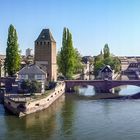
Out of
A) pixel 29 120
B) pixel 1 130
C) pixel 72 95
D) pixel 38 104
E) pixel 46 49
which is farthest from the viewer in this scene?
pixel 46 49

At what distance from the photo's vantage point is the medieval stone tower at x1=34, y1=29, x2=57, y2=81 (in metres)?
70.9

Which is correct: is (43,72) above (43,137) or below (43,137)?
above

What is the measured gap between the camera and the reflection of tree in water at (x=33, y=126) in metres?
34.6

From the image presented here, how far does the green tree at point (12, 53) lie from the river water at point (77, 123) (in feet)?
54.1

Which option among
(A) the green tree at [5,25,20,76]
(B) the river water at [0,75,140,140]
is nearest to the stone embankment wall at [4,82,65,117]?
(B) the river water at [0,75,140,140]

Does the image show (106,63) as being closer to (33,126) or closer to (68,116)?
(68,116)

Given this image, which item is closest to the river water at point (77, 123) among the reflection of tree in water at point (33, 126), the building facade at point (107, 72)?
the reflection of tree in water at point (33, 126)

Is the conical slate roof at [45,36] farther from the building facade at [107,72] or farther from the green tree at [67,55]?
the building facade at [107,72]

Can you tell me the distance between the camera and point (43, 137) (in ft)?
112

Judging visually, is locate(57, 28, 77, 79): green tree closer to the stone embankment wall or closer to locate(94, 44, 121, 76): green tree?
the stone embankment wall

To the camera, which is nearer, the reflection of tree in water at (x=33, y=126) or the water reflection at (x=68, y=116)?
the reflection of tree in water at (x=33, y=126)

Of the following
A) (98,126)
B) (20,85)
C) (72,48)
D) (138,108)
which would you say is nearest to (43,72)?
(20,85)

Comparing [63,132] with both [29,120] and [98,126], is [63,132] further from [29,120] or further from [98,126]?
[29,120]

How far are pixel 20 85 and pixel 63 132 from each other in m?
26.6
